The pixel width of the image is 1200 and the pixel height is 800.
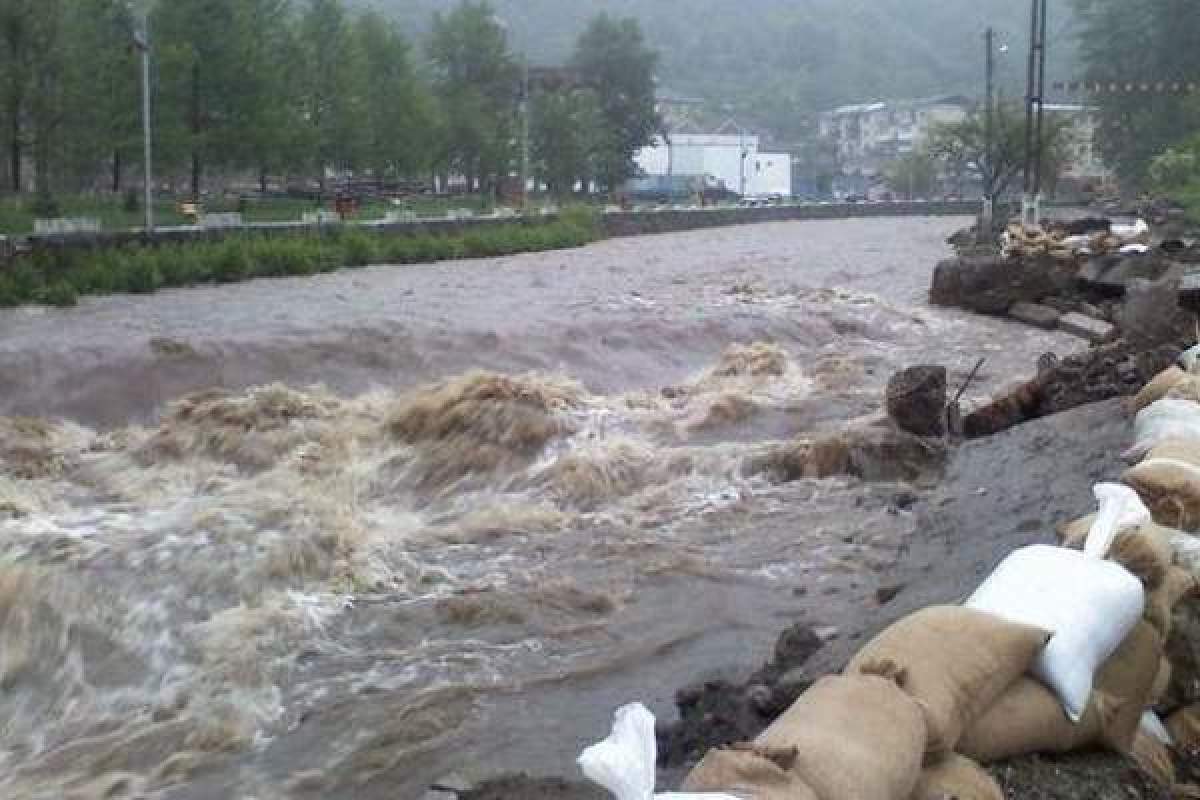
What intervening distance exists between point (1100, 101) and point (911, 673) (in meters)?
68.1

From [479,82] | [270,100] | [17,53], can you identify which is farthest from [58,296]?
[479,82]

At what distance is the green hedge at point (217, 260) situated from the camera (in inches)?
935

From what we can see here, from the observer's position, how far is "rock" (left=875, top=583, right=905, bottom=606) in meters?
7.46

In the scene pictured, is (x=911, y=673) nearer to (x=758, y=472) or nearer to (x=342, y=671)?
(x=342, y=671)

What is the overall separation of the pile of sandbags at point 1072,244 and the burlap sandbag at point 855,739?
22143 mm

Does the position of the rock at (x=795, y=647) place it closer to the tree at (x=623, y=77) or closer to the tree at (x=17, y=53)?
the tree at (x=17, y=53)

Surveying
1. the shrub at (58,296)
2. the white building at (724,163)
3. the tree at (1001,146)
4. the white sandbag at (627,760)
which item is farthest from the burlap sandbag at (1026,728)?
the white building at (724,163)

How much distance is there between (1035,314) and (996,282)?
1.97 meters

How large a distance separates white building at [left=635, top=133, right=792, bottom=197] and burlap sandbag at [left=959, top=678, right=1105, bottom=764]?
99.5 m

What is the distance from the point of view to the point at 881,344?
69.6ft

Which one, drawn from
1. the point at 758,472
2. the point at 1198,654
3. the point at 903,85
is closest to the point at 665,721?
the point at 1198,654

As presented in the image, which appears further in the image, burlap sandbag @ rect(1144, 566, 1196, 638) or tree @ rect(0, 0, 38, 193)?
tree @ rect(0, 0, 38, 193)

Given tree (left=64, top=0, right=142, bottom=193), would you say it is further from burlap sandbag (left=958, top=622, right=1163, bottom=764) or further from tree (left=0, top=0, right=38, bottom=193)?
burlap sandbag (left=958, top=622, right=1163, bottom=764)

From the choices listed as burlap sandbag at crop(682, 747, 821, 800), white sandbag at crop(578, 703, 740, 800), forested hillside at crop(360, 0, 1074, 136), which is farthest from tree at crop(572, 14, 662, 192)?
white sandbag at crop(578, 703, 740, 800)
